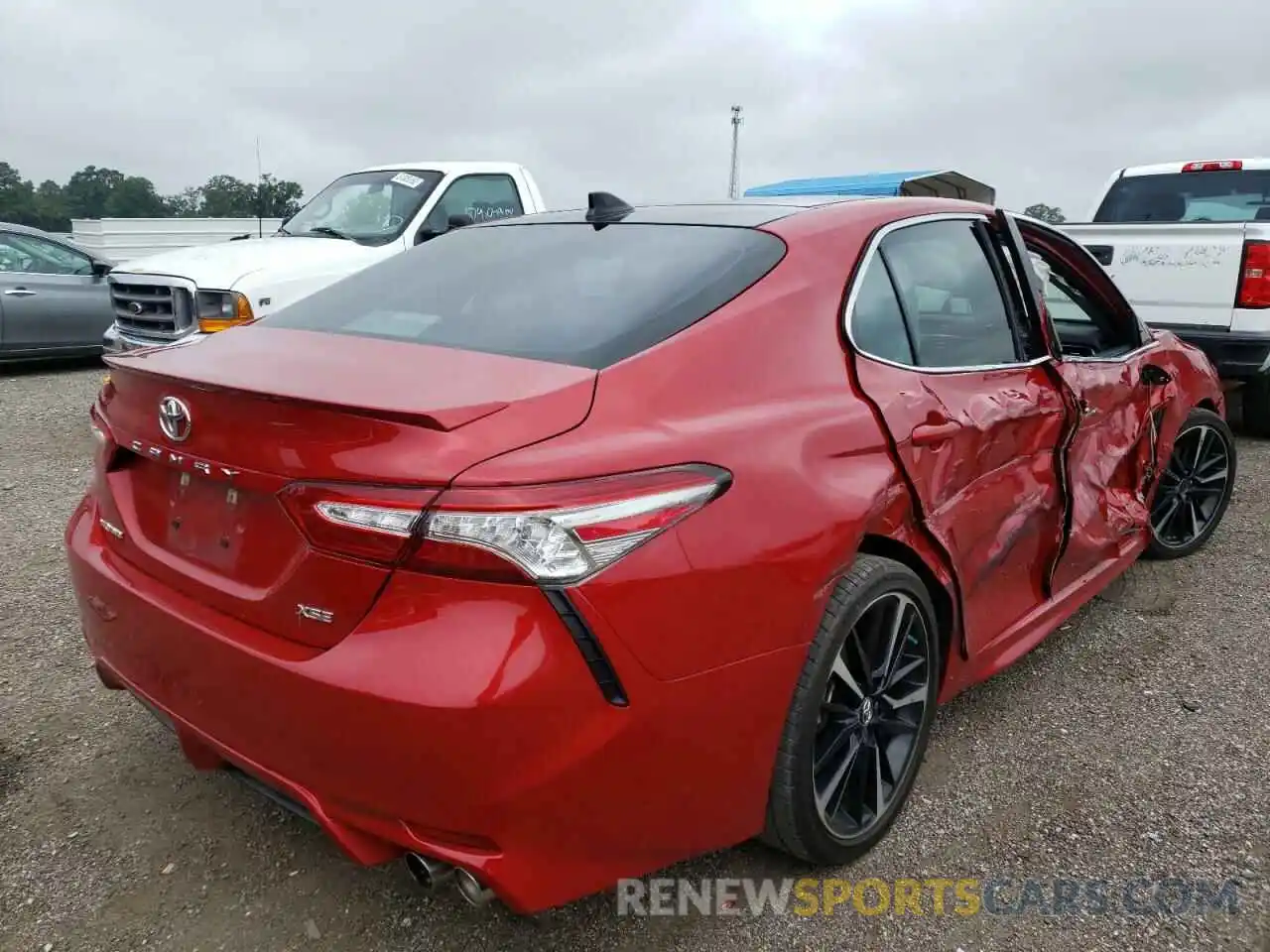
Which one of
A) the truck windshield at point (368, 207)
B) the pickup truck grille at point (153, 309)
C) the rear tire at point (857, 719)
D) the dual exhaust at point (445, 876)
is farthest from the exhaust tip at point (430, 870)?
the truck windshield at point (368, 207)

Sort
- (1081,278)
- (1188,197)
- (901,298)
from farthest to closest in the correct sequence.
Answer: (1188,197) < (1081,278) < (901,298)

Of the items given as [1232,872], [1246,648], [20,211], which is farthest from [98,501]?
[20,211]

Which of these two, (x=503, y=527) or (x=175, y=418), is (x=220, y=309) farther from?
(x=503, y=527)

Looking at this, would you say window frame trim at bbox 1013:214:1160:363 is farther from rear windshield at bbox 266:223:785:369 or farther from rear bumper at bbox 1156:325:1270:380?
rear bumper at bbox 1156:325:1270:380

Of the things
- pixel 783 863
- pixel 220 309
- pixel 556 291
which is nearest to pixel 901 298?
pixel 556 291

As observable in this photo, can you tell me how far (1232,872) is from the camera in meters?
2.39

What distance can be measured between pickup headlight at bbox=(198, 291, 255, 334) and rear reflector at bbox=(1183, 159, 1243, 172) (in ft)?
Answer: 24.5

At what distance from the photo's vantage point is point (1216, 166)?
7.98 metres

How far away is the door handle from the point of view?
2377 millimetres

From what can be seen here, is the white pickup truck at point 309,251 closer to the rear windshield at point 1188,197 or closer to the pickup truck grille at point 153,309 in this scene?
the pickup truck grille at point 153,309

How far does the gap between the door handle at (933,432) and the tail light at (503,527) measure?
87 centimetres

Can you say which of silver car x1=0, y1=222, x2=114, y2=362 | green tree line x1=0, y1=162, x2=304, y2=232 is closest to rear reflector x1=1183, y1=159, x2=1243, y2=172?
silver car x1=0, y1=222, x2=114, y2=362

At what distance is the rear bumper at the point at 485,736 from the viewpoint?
5.42 feet

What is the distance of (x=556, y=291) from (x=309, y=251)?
4.80 metres
